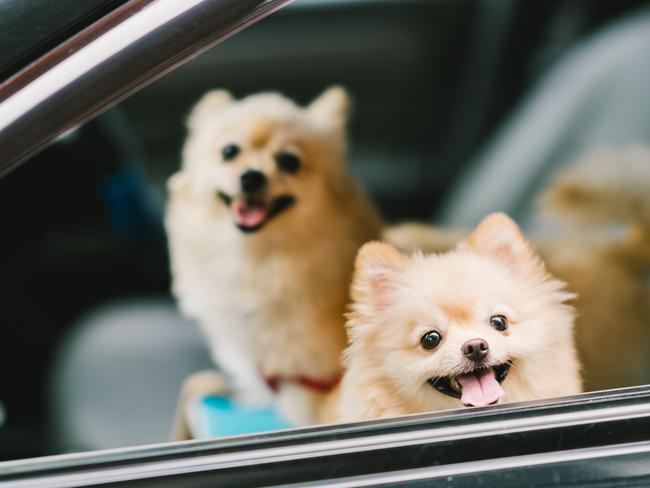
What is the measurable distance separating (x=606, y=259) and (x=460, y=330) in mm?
465

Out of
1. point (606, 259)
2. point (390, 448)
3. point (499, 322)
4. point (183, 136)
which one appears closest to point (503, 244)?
point (499, 322)

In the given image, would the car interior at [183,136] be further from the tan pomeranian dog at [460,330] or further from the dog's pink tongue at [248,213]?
the tan pomeranian dog at [460,330]

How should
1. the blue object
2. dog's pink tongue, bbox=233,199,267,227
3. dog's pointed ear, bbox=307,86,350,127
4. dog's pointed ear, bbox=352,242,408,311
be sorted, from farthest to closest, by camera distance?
1. dog's pointed ear, bbox=307,86,350,127
2. dog's pink tongue, bbox=233,199,267,227
3. the blue object
4. dog's pointed ear, bbox=352,242,408,311

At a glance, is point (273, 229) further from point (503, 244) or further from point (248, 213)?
point (503, 244)

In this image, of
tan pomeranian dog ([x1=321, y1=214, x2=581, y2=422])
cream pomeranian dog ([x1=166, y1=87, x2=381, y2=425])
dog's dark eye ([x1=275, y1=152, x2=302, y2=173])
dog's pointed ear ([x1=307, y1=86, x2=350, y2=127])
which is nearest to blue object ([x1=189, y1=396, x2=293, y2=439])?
cream pomeranian dog ([x1=166, y1=87, x2=381, y2=425])

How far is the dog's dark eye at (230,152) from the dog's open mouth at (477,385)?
51 centimetres

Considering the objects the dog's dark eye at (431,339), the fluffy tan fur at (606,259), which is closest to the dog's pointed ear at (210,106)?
the fluffy tan fur at (606,259)

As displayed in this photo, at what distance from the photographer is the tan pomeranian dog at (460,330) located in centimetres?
101

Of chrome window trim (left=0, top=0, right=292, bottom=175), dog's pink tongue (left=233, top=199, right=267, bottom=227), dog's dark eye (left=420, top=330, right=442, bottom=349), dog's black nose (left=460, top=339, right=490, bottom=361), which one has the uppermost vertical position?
dog's pink tongue (left=233, top=199, right=267, bottom=227)

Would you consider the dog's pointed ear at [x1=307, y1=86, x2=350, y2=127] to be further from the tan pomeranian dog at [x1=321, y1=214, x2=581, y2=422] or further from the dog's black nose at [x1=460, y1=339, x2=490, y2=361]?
the dog's black nose at [x1=460, y1=339, x2=490, y2=361]

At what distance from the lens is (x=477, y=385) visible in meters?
1.00

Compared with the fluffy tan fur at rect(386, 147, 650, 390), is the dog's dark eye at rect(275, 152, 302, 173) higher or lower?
higher

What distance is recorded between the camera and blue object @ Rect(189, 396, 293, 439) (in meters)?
1.17

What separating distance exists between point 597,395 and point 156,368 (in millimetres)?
1194
